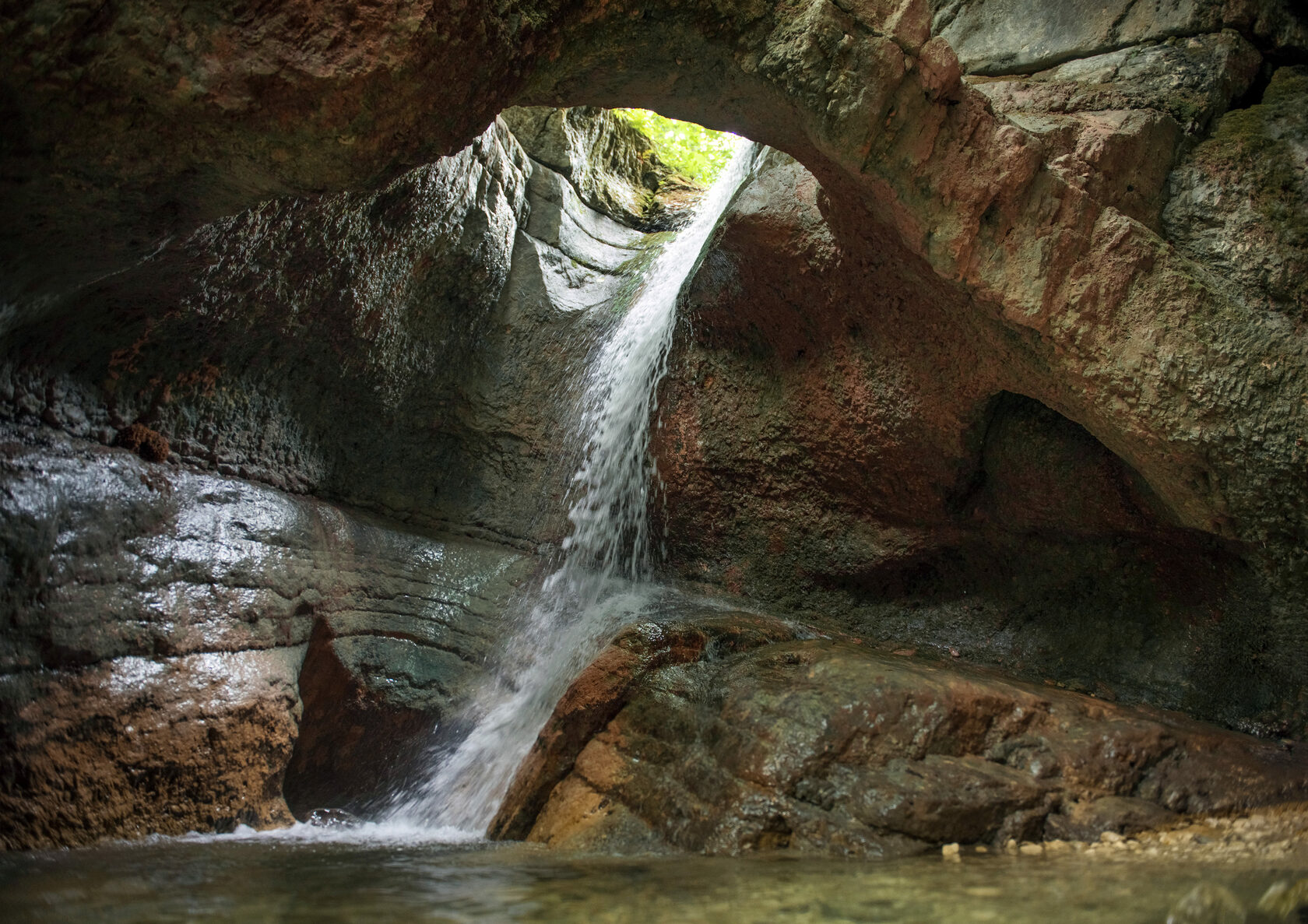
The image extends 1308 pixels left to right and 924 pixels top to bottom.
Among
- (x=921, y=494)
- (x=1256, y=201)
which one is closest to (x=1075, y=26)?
(x=1256, y=201)

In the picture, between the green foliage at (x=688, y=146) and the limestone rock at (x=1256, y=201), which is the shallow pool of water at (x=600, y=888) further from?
the green foliage at (x=688, y=146)

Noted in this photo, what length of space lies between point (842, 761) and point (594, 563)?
2939mm

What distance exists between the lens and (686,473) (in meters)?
5.72

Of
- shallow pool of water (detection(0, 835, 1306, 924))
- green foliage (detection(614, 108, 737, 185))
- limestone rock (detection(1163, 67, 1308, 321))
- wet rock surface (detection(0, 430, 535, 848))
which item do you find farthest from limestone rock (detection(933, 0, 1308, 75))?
wet rock surface (detection(0, 430, 535, 848))

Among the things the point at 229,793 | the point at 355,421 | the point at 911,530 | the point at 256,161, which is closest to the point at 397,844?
the point at 229,793

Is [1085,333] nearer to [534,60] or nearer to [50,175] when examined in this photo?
[534,60]

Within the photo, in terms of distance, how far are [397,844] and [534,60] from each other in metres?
3.21

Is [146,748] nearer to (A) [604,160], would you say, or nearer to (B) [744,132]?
(B) [744,132]

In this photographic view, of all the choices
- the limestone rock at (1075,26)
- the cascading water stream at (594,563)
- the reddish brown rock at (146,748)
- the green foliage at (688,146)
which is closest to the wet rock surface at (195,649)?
the reddish brown rock at (146,748)

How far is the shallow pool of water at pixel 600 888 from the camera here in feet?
5.73

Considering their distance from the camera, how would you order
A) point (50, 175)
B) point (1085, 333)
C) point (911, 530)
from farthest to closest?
point (911, 530), point (1085, 333), point (50, 175)

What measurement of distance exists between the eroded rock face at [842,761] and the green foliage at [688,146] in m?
5.84

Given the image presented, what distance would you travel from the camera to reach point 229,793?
12.5 ft

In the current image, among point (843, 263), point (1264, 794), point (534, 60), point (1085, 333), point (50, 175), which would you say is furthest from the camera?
point (843, 263)
